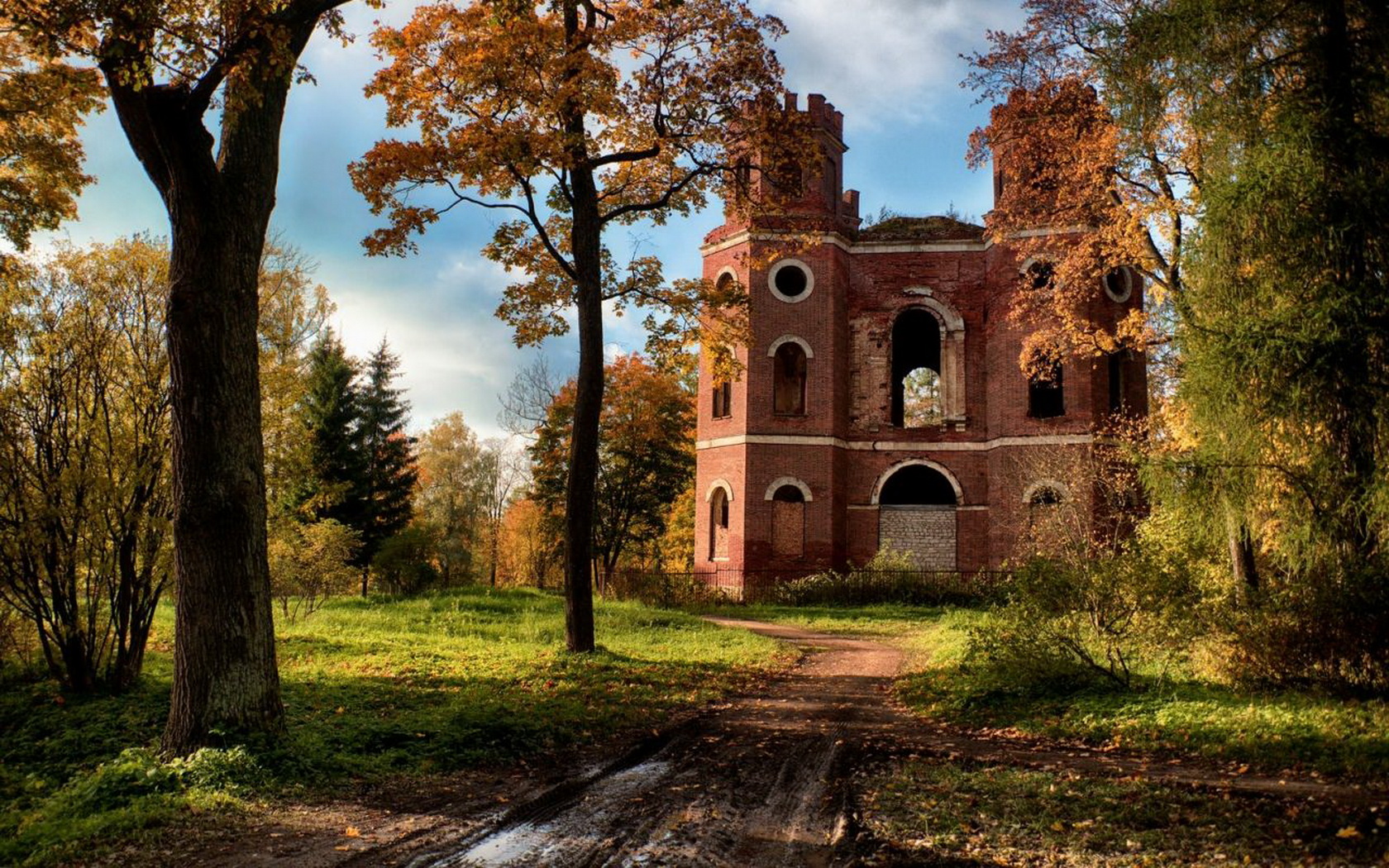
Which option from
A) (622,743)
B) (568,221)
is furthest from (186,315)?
(568,221)

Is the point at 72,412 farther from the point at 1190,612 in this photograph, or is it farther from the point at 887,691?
the point at 1190,612

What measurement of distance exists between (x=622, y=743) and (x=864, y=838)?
9.83ft

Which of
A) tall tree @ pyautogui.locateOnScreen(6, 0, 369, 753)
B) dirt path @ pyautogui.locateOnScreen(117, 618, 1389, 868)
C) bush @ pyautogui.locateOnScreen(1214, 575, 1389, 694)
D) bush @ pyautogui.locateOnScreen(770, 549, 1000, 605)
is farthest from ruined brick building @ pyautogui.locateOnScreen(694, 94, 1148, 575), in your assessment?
tall tree @ pyautogui.locateOnScreen(6, 0, 369, 753)

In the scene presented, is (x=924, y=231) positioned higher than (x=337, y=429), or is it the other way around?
(x=924, y=231)

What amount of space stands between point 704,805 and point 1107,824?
2.44m

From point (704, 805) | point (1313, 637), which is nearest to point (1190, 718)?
point (1313, 637)

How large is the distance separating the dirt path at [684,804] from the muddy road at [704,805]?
1cm

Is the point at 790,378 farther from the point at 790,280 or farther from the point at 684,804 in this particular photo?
the point at 684,804

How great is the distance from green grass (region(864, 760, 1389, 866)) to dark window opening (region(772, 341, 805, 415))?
854 inches

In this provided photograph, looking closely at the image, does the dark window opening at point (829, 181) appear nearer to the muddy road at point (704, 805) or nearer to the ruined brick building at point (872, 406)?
the ruined brick building at point (872, 406)

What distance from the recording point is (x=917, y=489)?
28266 mm

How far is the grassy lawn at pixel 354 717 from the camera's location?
5.48 metres

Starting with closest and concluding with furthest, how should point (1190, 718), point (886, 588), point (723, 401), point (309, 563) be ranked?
point (1190, 718)
point (309, 563)
point (886, 588)
point (723, 401)

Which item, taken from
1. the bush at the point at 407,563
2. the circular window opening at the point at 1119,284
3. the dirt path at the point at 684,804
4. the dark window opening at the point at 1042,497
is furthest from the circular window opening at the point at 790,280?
the dirt path at the point at 684,804
